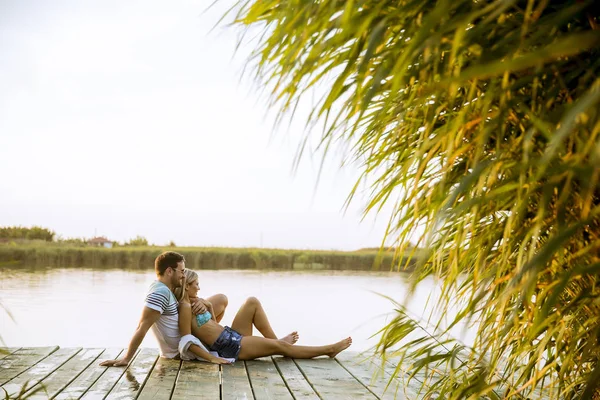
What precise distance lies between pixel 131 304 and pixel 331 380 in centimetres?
730

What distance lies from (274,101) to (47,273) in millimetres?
15637

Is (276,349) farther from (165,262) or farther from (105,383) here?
A: (105,383)

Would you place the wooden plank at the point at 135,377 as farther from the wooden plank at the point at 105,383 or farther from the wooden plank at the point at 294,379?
the wooden plank at the point at 294,379

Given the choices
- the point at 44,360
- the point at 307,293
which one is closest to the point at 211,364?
the point at 44,360

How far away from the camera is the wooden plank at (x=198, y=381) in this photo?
10.9 ft

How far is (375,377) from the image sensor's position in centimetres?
337

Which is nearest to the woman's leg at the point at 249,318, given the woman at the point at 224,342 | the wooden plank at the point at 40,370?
the woman at the point at 224,342

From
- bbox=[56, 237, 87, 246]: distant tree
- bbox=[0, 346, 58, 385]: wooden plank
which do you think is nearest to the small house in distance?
bbox=[56, 237, 87, 246]: distant tree

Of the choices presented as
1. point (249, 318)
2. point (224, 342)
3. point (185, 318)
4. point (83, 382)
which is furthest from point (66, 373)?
point (249, 318)

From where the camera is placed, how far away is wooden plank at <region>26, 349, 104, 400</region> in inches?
136

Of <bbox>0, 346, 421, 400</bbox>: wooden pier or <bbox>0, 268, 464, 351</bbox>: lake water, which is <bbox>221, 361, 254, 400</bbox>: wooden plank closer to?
<bbox>0, 346, 421, 400</bbox>: wooden pier

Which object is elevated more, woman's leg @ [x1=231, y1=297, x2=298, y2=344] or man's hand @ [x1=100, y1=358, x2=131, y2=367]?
woman's leg @ [x1=231, y1=297, x2=298, y2=344]

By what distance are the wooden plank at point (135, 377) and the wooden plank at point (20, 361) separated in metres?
0.65

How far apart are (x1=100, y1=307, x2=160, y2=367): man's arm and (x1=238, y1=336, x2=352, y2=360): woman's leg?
675mm
